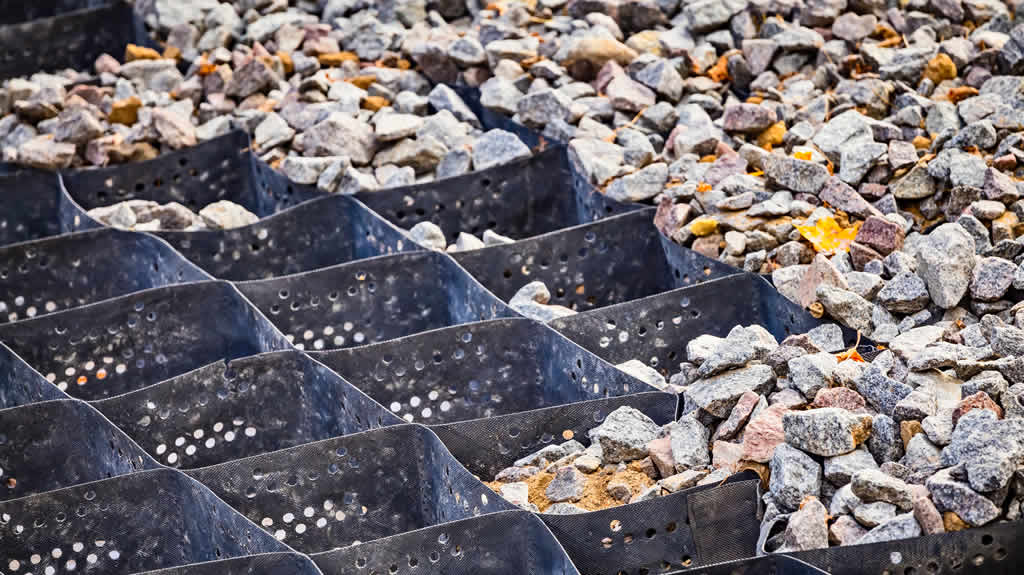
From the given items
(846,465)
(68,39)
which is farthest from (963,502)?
(68,39)

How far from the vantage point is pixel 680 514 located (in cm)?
269

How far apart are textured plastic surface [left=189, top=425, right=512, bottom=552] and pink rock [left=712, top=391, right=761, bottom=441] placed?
567mm

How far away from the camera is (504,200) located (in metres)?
4.16

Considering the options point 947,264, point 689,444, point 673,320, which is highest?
point 947,264

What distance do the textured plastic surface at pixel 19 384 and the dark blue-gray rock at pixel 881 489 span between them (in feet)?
6.04

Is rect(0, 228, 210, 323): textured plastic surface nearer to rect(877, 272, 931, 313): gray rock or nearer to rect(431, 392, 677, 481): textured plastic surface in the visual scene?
rect(431, 392, 677, 481): textured plastic surface

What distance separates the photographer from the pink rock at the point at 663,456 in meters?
2.84

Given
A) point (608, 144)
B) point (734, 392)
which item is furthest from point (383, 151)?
point (734, 392)

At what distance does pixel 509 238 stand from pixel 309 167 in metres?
0.61

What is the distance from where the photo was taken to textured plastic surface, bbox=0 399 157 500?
3234 mm

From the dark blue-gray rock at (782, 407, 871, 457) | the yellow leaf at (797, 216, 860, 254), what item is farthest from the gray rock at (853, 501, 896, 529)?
the yellow leaf at (797, 216, 860, 254)

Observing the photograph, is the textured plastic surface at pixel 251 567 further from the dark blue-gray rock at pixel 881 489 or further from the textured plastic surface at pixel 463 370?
the dark blue-gray rock at pixel 881 489

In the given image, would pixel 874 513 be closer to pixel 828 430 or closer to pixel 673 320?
pixel 828 430

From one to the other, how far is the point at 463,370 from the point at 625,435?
1.99ft
